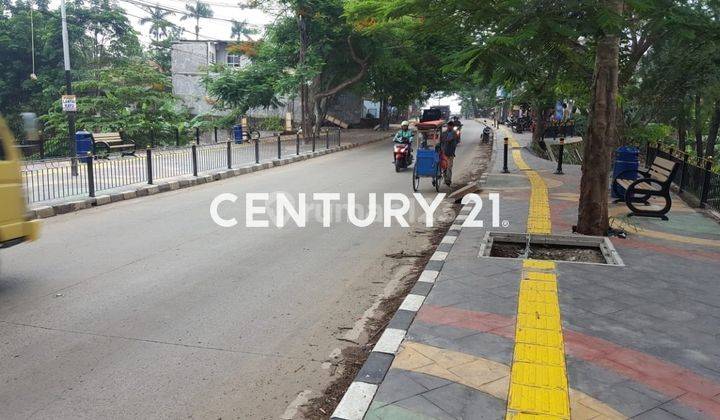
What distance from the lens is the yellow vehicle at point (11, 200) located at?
611 centimetres

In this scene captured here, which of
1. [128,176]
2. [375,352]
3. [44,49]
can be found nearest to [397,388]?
[375,352]

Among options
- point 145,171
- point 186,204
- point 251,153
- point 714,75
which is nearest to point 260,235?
point 186,204

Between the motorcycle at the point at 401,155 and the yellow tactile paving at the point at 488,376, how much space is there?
45.2 ft

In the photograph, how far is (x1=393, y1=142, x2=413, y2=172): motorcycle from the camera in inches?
714

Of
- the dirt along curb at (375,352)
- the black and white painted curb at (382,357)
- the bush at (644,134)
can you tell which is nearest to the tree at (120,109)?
the bush at (644,134)

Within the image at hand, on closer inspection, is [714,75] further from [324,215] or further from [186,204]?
[186,204]

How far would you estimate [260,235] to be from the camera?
354 inches

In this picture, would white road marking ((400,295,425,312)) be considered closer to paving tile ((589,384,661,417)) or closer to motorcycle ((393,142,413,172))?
paving tile ((589,384,661,417))

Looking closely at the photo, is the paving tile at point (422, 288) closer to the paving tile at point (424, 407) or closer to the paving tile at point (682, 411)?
the paving tile at point (424, 407)

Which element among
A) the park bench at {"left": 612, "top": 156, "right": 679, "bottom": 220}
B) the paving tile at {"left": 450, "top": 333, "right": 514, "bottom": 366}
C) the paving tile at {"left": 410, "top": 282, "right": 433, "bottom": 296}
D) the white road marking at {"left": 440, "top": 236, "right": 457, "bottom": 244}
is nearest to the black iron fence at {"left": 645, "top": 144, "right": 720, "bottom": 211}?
the park bench at {"left": 612, "top": 156, "right": 679, "bottom": 220}

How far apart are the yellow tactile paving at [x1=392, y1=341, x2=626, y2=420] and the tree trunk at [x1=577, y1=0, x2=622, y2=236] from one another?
4.55 m

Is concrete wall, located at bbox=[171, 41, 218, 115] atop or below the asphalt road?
atop

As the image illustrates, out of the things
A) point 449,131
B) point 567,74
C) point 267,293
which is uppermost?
point 567,74

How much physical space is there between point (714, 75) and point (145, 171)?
47.5 ft
